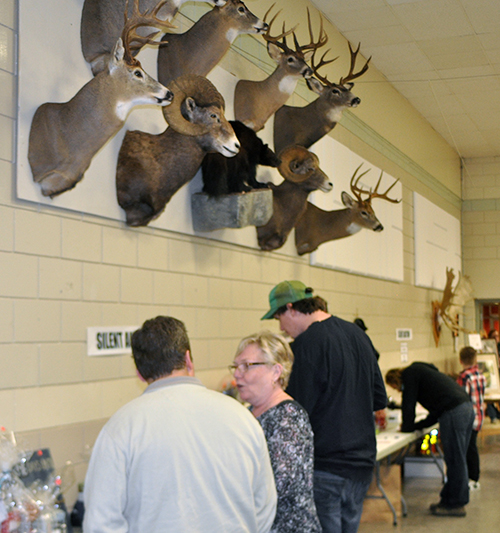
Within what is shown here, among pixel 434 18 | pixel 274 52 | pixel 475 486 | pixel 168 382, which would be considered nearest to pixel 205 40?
pixel 274 52

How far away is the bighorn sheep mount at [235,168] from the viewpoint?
441 centimetres

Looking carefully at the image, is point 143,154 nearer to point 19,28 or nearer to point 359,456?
point 19,28

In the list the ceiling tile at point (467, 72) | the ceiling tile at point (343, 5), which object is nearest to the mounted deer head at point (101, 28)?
the ceiling tile at point (343, 5)

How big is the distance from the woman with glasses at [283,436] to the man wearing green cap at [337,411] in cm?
61

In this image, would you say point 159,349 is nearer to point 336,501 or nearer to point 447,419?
point 336,501

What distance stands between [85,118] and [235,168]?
1312mm

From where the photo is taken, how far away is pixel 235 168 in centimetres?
443

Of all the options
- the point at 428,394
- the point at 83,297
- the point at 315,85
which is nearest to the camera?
the point at 83,297

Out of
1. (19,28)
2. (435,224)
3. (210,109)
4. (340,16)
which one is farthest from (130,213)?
(435,224)

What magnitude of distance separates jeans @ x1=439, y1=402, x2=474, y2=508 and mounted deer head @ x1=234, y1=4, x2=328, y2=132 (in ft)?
10.9

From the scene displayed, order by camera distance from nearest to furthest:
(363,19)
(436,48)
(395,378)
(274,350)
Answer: (274,350)
(363,19)
(395,378)
(436,48)

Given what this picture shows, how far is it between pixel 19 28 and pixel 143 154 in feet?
3.06

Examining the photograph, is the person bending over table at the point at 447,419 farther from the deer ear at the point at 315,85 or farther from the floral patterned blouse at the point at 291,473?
the floral patterned blouse at the point at 291,473

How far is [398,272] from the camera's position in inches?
340
